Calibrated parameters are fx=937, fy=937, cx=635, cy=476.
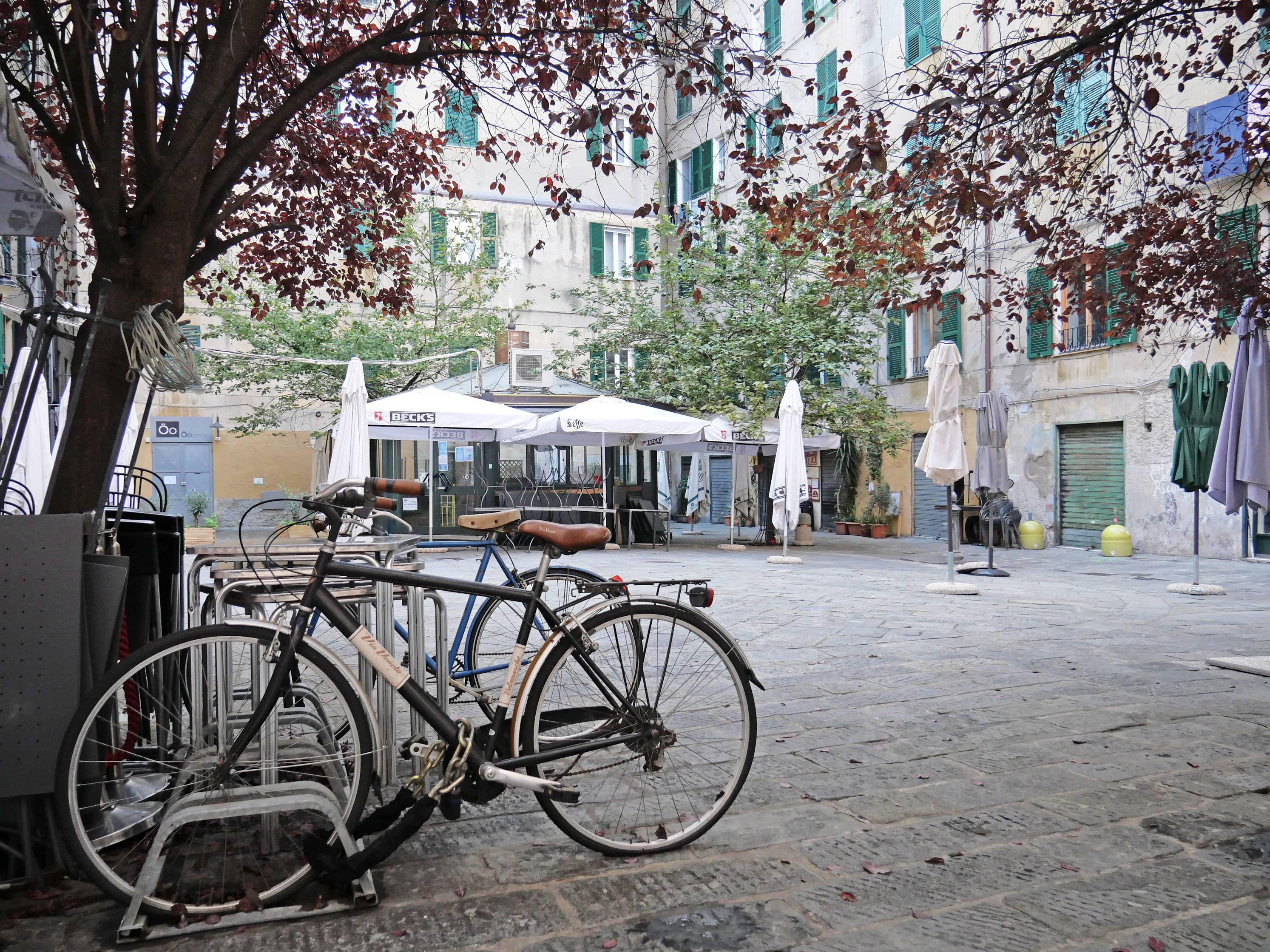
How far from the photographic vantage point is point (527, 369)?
18703mm

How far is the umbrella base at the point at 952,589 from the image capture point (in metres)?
9.57

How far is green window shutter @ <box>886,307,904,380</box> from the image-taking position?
802 inches

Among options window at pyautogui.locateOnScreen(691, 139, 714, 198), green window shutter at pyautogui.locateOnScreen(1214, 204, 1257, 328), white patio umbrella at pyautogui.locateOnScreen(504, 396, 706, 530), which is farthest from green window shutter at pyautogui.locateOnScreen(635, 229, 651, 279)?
green window shutter at pyautogui.locateOnScreen(1214, 204, 1257, 328)

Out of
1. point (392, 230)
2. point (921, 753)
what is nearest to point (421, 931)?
point (921, 753)

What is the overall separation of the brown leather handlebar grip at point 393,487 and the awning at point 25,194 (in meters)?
1.34

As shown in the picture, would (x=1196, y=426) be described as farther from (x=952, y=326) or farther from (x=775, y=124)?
(x=952, y=326)

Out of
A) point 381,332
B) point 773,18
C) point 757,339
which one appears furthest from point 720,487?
point 773,18

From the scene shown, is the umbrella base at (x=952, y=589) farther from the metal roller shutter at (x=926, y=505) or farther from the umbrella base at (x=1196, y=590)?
the metal roller shutter at (x=926, y=505)

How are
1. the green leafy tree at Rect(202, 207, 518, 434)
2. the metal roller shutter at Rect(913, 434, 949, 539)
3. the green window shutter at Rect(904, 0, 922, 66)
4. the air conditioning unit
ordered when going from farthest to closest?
the green window shutter at Rect(904, 0, 922, 66), the metal roller shutter at Rect(913, 434, 949, 539), the green leafy tree at Rect(202, 207, 518, 434), the air conditioning unit

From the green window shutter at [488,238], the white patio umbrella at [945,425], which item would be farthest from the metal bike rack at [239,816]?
the green window shutter at [488,238]

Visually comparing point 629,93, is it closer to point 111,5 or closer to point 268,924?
point 111,5

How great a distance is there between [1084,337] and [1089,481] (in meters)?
2.53

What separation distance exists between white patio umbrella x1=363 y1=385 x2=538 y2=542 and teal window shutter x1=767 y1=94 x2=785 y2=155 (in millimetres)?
8713

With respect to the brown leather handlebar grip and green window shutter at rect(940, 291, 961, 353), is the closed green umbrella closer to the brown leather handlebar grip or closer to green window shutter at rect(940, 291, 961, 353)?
green window shutter at rect(940, 291, 961, 353)
